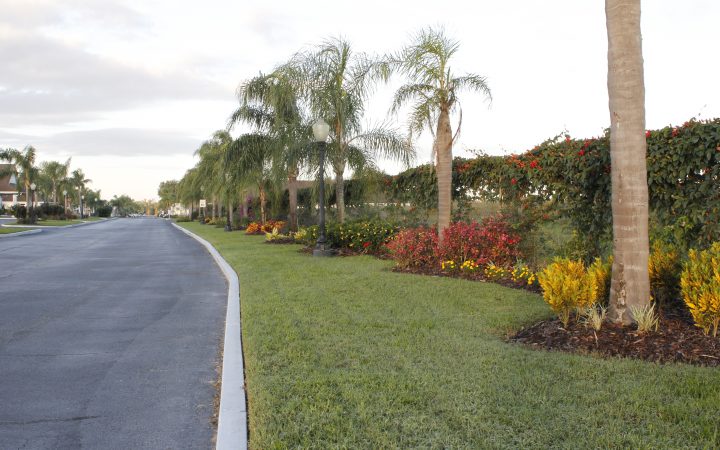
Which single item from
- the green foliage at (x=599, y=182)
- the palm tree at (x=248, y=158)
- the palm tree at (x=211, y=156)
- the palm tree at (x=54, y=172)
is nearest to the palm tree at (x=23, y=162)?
the palm tree at (x=211, y=156)

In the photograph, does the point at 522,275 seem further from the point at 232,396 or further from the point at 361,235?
the point at 361,235

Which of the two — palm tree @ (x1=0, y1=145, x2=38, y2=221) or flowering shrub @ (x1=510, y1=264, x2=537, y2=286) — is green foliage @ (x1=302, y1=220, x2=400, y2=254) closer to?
flowering shrub @ (x1=510, y1=264, x2=537, y2=286)

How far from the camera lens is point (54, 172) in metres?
87.6

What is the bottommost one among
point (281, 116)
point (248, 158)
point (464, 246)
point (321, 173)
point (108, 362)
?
point (108, 362)

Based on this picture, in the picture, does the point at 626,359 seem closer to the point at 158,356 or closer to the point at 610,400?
the point at 610,400

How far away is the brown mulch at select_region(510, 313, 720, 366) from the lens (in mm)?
4996

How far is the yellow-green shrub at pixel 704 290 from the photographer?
5141 mm

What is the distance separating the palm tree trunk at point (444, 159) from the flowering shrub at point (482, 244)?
25.1 inches

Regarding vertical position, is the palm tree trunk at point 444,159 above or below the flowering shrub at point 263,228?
above

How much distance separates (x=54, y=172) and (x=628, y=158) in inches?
3813

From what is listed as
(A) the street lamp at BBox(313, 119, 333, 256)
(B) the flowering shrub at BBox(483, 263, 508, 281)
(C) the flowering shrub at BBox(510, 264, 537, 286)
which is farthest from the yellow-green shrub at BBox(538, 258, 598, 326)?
(A) the street lamp at BBox(313, 119, 333, 256)

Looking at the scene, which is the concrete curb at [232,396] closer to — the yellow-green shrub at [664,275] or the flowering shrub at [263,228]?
the yellow-green shrub at [664,275]

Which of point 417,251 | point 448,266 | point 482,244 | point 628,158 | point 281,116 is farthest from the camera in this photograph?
point 281,116

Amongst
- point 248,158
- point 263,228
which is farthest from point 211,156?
point 248,158
